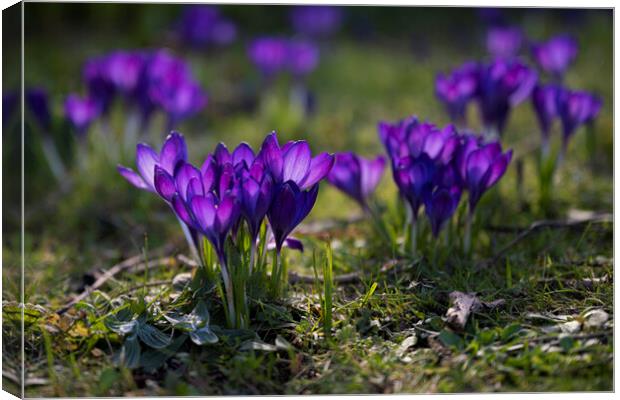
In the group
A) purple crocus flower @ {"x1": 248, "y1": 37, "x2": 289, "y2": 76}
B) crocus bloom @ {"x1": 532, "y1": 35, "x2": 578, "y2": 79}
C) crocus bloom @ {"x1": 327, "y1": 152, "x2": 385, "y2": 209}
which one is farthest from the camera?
purple crocus flower @ {"x1": 248, "y1": 37, "x2": 289, "y2": 76}

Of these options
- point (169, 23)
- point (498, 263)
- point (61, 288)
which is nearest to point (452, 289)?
point (498, 263)

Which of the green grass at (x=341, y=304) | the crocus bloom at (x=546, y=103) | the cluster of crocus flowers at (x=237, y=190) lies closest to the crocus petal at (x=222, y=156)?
the cluster of crocus flowers at (x=237, y=190)

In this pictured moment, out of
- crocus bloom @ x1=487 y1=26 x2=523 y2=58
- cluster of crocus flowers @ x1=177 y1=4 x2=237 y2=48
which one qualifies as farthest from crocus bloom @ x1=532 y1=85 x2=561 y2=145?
cluster of crocus flowers @ x1=177 y1=4 x2=237 y2=48

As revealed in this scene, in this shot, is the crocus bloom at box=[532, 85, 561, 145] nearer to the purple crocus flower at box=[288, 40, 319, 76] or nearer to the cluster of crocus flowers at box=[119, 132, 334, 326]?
the cluster of crocus flowers at box=[119, 132, 334, 326]

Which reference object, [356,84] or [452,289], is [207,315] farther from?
[356,84]

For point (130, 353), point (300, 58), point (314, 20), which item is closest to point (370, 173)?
point (130, 353)

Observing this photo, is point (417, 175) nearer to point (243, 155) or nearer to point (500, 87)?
point (243, 155)
